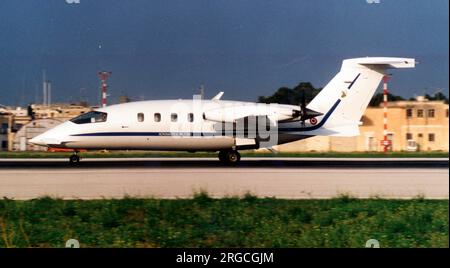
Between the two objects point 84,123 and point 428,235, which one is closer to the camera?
point 428,235

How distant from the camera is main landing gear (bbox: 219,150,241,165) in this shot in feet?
61.0

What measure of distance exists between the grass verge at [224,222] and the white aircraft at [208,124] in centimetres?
870

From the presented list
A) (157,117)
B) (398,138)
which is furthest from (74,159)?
(398,138)

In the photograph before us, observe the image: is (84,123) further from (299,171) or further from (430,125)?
(430,125)

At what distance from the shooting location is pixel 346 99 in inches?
689

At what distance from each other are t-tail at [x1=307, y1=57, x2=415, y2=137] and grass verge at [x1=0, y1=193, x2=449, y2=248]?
771 centimetres

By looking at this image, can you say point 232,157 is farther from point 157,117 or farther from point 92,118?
point 92,118

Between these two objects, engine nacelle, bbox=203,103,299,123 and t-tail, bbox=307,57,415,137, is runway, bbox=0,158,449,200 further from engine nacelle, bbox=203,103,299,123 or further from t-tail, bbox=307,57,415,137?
engine nacelle, bbox=203,103,299,123

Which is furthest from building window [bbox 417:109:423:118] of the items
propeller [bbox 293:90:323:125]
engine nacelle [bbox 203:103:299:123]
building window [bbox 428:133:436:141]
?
engine nacelle [bbox 203:103:299:123]

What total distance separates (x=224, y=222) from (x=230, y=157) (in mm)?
11655

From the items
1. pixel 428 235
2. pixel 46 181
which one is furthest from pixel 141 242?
pixel 46 181

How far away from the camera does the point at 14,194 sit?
9961mm

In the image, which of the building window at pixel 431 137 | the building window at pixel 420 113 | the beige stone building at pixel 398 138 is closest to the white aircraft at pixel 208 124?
the beige stone building at pixel 398 138

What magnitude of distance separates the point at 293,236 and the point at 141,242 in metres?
1.75
